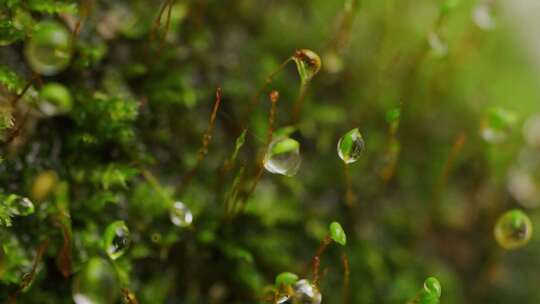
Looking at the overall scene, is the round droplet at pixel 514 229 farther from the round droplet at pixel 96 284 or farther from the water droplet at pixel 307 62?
the round droplet at pixel 96 284

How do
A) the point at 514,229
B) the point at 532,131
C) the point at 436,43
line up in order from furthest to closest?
the point at 532,131 → the point at 436,43 → the point at 514,229

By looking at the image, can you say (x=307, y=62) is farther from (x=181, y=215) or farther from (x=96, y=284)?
(x=96, y=284)

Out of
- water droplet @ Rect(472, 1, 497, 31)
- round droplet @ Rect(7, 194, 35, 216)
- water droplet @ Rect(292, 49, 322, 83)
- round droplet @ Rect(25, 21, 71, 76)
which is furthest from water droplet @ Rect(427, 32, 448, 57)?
round droplet @ Rect(7, 194, 35, 216)

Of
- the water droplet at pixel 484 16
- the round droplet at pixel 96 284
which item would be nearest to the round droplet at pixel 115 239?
the round droplet at pixel 96 284

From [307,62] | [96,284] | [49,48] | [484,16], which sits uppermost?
[484,16]

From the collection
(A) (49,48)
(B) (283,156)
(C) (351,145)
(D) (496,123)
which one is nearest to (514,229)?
(D) (496,123)
